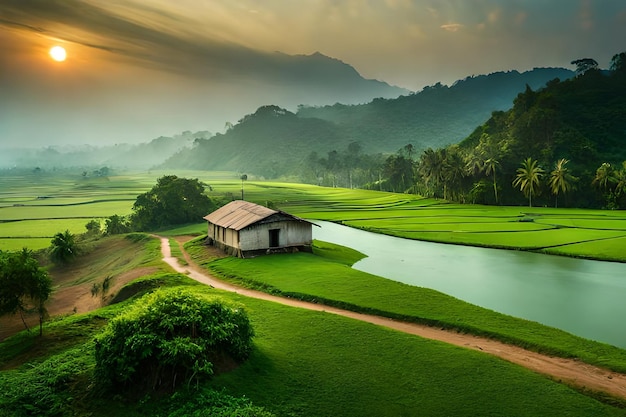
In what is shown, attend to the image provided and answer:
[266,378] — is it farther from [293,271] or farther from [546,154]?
[546,154]

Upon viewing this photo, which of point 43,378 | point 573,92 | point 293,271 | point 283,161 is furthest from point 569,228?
point 283,161

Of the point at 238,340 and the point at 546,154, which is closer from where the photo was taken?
the point at 238,340

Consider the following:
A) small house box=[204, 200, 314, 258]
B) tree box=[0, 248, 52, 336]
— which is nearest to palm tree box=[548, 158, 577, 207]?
small house box=[204, 200, 314, 258]

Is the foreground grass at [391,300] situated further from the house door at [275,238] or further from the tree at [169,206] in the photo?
the tree at [169,206]

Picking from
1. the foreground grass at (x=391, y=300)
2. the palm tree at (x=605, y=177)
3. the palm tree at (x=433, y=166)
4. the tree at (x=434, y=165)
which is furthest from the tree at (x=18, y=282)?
the palm tree at (x=433, y=166)

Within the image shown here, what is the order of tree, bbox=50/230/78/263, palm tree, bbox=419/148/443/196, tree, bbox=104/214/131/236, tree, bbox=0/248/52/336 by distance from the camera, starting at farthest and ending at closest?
palm tree, bbox=419/148/443/196
tree, bbox=104/214/131/236
tree, bbox=50/230/78/263
tree, bbox=0/248/52/336

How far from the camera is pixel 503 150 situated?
7200 cm

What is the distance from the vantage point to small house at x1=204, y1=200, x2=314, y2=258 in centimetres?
2800

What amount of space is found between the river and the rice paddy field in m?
3.29

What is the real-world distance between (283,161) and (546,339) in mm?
161228

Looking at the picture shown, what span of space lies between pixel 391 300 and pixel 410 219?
32.6 metres

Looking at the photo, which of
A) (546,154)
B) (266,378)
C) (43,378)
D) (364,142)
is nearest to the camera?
(43,378)

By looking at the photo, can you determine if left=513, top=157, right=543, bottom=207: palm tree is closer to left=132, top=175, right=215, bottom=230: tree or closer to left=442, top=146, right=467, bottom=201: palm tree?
left=442, top=146, right=467, bottom=201: palm tree

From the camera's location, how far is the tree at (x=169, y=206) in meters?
50.1
